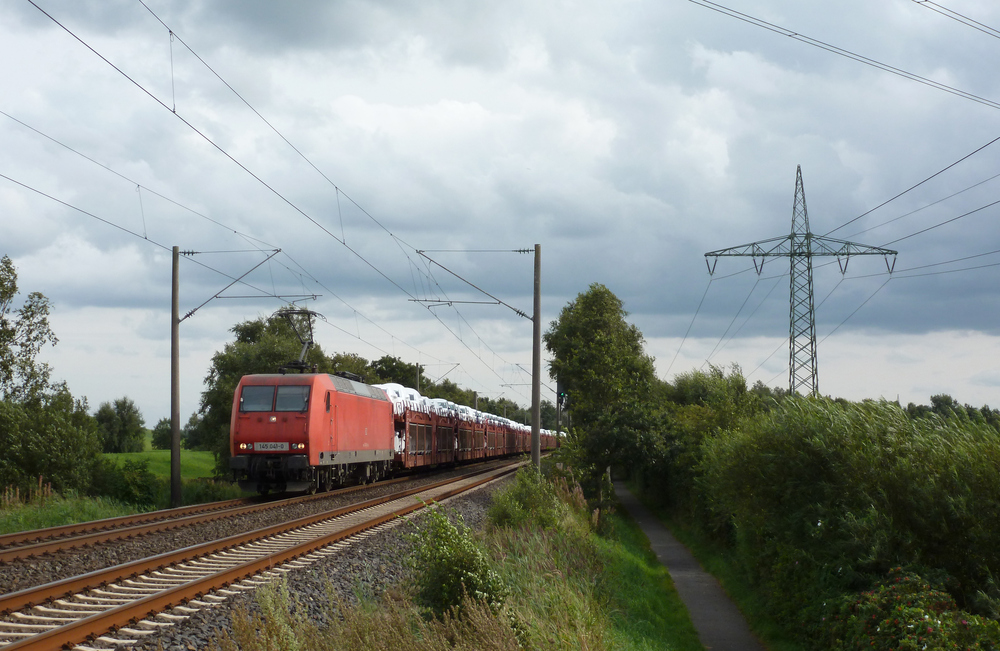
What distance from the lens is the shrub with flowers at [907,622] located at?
27.5ft

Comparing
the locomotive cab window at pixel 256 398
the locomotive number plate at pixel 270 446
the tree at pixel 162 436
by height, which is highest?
the locomotive cab window at pixel 256 398

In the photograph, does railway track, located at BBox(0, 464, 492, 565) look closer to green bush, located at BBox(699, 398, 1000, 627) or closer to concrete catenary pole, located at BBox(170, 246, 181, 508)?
concrete catenary pole, located at BBox(170, 246, 181, 508)

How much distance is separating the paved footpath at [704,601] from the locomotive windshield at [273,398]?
424 inches

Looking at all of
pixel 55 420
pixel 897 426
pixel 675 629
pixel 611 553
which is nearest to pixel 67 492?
pixel 55 420

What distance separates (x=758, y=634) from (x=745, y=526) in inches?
97.1

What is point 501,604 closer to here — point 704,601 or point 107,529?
point 704,601

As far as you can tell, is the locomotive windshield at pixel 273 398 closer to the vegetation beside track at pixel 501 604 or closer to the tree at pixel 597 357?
the vegetation beside track at pixel 501 604

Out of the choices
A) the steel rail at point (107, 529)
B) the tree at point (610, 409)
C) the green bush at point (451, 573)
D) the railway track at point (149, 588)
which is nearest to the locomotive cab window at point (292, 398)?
the steel rail at point (107, 529)

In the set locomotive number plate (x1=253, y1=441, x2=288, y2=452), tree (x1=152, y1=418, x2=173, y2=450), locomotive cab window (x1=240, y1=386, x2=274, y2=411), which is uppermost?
locomotive cab window (x1=240, y1=386, x2=274, y2=411)

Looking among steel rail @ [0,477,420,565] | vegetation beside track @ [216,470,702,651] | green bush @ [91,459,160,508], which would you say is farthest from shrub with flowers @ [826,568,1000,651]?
green bush @ [91,459,160,508]

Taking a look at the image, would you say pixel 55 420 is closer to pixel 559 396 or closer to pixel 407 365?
pixel 559 396

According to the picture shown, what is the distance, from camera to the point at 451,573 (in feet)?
Answer: 26.1

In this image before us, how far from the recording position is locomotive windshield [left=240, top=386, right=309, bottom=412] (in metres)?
23.2

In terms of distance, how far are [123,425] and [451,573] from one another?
3687 inches
